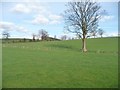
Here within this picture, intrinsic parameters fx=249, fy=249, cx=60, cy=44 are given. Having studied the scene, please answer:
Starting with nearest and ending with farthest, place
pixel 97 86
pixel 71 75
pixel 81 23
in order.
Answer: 1. pixel 97 86
2. pixel 71 75
3. pixel 81 23

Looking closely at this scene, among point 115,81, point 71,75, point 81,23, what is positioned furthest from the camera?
point 81,23

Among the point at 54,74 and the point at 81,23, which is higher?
the point at 81,23

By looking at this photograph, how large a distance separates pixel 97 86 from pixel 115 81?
186cm

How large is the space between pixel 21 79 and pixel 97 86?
4.56 m

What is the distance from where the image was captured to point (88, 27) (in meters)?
59.7

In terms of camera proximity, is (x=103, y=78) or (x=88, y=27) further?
(x=88, y=27)

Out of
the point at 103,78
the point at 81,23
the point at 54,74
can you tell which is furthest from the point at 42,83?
the point at 81,23

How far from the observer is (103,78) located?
15633 millimetres

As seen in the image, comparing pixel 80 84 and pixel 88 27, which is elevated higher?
pixel 88 27

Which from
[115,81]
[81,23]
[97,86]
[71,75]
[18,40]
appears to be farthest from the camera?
[18,40]

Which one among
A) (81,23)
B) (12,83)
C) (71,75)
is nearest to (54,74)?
(71,75)

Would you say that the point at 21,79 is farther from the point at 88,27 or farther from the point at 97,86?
the point at 88,27

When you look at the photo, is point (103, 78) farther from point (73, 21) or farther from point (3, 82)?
point (73, 21)

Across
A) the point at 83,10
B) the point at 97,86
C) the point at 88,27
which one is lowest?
the point at 97,86
